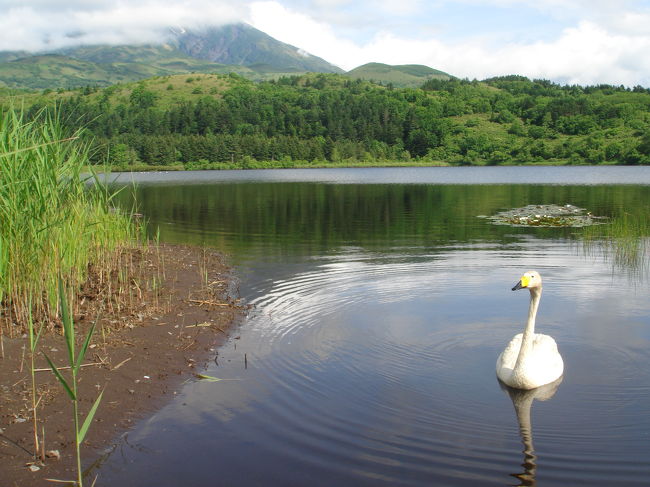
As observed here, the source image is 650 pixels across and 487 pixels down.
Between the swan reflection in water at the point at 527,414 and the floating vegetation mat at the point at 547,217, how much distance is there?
25.6 metres

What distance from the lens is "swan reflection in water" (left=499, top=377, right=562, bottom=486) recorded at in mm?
8266

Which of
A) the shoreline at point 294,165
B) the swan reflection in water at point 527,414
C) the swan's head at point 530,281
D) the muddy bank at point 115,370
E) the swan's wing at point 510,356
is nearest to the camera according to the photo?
the swan reflection in water at point 527,414

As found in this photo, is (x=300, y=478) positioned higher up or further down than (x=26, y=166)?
further down

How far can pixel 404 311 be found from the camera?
1648cm

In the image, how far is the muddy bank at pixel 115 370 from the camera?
843 centimetres

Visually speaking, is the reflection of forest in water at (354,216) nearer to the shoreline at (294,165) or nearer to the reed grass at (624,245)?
the reed grass at (624,245)

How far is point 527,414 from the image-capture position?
10.3m

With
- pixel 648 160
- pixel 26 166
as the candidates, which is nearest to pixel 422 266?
pixel 26 166

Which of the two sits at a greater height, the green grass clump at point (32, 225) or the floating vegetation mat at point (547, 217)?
the green grass clump at point (32, 225)

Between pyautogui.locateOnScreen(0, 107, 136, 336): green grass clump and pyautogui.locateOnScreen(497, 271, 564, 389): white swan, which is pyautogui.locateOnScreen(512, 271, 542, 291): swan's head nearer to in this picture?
pyautogui.locateOnScreen(497, 271, 564, 389): white swan

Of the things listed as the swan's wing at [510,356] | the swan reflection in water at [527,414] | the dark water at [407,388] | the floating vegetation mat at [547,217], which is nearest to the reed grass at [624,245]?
the dark water at [407,388]

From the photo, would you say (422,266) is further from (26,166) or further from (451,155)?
(451,155)

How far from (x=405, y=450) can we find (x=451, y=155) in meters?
185

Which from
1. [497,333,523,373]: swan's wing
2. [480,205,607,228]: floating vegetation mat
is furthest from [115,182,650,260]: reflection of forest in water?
[497,333,523,373]: swan's wing
